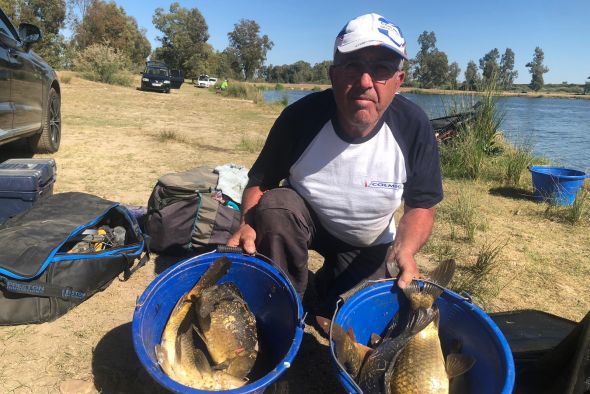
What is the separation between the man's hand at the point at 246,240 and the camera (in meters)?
2.04

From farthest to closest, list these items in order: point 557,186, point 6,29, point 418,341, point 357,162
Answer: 1. point 557,186
2. point 6,29
3. point 357,162
4. point 418,341

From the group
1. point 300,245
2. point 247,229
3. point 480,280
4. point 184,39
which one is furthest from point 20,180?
point 184,39

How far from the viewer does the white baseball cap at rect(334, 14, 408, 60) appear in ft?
5.84

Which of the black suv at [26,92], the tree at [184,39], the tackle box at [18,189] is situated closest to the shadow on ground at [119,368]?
the tackle box at [18,189]

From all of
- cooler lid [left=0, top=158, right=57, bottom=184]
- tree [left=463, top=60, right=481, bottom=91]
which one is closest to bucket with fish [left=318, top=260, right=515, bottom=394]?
cooler lid [left=0, top=158, right=57, bottom=184]

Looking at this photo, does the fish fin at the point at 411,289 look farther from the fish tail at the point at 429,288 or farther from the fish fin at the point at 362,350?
the fish fin at the point at 362,350

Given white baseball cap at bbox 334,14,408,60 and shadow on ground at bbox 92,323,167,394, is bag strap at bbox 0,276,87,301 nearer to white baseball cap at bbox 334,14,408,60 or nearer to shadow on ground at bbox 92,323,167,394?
shadow on ground at bbox 92,323,167,394

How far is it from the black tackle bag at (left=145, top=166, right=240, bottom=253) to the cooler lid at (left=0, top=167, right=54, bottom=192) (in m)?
0.82

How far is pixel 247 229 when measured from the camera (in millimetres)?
2107

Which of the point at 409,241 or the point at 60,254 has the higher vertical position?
the point at 409,241

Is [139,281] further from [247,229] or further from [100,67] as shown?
[100,67]

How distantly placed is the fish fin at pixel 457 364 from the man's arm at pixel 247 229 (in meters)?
0.96

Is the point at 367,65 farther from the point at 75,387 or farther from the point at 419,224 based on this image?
the point at 75,387

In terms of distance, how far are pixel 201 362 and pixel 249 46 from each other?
297ft
